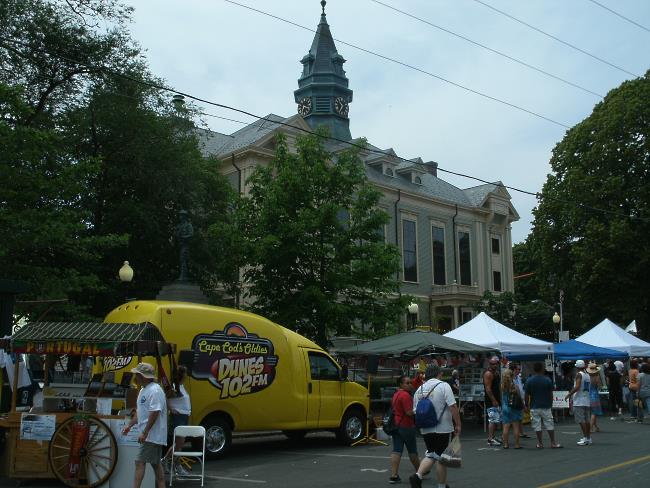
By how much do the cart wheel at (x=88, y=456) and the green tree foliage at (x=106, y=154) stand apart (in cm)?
1043

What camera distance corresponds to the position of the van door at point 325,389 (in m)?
14.9

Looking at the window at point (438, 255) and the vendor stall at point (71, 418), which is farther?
the window at point (438, 255)

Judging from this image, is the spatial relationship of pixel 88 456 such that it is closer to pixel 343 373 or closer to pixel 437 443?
pixel 437 443

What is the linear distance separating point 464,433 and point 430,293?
33.8 metres

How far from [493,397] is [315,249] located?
1046 cm

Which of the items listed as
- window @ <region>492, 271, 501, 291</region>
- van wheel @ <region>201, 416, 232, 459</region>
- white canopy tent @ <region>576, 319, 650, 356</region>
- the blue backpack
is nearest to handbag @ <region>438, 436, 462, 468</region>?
the blue backpack

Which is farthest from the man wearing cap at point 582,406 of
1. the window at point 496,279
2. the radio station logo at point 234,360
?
the window at point 496,279

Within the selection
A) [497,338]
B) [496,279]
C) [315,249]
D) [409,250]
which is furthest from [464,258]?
[497,338]

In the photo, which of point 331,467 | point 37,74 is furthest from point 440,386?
point 37,74

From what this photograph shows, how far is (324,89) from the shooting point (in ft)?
180

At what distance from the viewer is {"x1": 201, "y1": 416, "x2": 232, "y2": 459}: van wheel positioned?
42.6 feet

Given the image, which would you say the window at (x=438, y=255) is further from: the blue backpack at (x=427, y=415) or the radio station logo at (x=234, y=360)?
the blue backpack at (x=427, y=415)

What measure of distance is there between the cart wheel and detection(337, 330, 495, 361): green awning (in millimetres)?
10155

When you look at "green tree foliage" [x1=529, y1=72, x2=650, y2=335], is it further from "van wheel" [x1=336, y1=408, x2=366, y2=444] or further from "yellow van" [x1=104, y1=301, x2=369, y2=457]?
"yellow van" [x1=104, y1=301, x2=369, y2=457]
